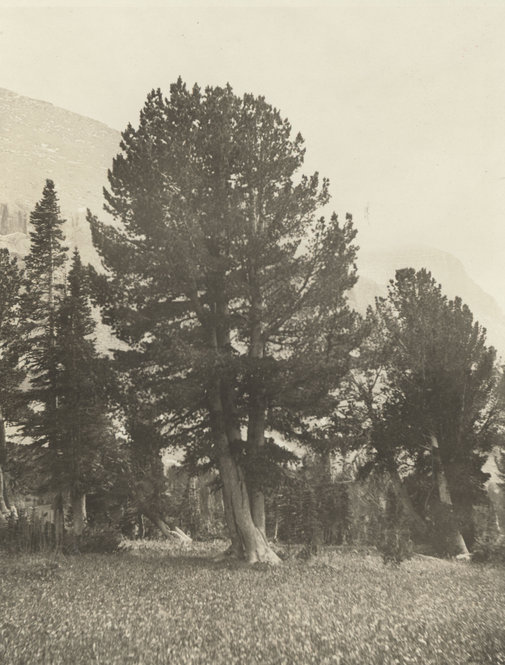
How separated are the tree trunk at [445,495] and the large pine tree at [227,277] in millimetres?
12818

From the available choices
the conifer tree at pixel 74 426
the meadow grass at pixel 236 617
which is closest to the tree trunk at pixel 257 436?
the meadow grass at pixel 236 617

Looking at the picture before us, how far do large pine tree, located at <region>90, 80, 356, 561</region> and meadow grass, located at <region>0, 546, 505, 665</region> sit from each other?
15.0ft

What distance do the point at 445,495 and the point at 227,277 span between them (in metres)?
17.9

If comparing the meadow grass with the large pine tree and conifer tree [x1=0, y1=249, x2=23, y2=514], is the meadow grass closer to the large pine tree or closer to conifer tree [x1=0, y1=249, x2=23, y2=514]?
the large pine tree

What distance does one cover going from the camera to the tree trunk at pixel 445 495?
25.5m

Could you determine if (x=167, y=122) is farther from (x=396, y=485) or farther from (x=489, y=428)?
(x=489, y=428)

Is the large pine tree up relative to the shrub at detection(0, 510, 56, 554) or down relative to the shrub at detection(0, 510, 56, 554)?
up

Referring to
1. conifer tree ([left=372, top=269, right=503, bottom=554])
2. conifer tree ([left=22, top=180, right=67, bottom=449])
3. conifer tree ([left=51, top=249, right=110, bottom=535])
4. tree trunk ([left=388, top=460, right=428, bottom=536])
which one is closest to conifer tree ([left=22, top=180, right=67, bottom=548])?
conifer tree ([left=22, top=180, right=67, bottom=449])

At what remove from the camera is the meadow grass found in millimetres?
6207

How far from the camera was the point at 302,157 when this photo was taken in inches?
731

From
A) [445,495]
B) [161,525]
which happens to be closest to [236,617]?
[445,495]

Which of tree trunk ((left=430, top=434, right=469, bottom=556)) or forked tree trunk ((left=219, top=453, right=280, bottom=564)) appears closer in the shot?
forked tree trunk ((left=219, top=453, right=280, bottom=564))

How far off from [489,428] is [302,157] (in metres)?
20.0

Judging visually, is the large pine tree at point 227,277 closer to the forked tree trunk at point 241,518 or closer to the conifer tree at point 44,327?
the forked tree trunk at point 241,518
